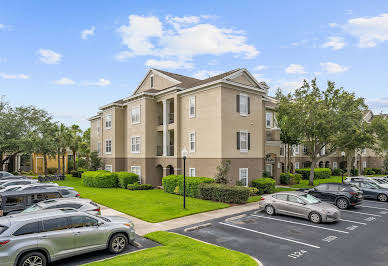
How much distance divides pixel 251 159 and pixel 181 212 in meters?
10.6

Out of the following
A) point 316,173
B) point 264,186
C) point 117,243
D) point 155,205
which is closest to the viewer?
point 117,243

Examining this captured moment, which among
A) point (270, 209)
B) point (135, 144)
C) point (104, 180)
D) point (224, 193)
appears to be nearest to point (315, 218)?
point (270, 209)

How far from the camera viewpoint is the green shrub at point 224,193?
1848 centimetres

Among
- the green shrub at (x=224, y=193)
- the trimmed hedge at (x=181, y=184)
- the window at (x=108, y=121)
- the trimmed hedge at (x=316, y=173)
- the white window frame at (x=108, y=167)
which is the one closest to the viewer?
the green shrub at (x=224, y=193)

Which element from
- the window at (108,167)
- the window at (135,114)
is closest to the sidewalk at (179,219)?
the window at (135,114)

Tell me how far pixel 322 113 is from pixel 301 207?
48.8ft

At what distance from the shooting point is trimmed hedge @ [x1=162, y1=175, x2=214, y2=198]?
824 inches

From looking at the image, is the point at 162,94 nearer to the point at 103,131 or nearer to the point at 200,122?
the point at 200,122

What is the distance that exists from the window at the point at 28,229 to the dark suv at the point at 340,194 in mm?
17035

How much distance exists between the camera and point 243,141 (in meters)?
23.7

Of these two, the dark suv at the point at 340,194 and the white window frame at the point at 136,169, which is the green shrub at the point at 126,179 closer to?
the white window frame at the point at 136,169

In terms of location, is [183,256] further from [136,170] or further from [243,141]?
[136,170]

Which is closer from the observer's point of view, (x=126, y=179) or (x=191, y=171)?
(x=191, y=171)

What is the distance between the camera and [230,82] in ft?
73.3
